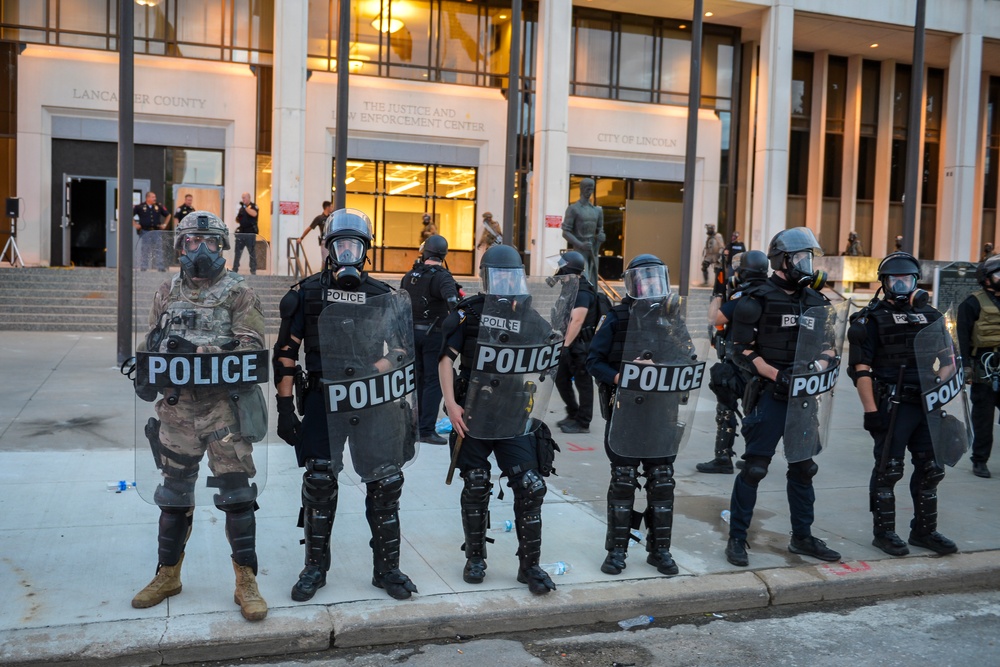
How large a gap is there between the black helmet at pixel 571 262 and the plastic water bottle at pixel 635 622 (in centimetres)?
380

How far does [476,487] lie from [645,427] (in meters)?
1.02

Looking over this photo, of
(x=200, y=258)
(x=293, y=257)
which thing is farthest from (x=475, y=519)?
(x=293, y=257)

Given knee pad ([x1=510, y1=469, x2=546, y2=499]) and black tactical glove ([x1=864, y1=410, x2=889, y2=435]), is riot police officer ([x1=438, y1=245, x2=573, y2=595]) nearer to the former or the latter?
knee pad ([x1=510, y1=469, x2=546, y2=499])

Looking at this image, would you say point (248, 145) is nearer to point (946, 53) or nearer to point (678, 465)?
point (678, 465)

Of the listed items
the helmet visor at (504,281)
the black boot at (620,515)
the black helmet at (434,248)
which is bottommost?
the black boot at (620,515)

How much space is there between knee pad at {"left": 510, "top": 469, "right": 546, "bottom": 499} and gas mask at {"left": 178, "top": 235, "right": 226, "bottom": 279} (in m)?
1.87

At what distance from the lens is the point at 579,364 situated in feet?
29.9

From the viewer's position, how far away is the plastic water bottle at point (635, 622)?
4730 millimetres

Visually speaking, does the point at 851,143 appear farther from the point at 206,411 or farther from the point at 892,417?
the point at 206,411

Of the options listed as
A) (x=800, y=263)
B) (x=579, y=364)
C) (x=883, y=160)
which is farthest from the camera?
(x=883, y=160)

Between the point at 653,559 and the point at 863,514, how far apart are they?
2167 millimetres

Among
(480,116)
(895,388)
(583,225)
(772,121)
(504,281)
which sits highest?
(772,121)

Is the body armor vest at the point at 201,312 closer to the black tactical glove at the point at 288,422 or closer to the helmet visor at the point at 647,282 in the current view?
the black tactical glove at the point at 288,422

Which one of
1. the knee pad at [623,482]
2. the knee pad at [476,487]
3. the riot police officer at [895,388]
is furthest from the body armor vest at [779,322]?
the knee pad at [476,487]
